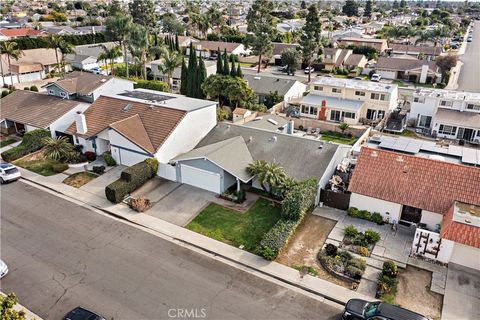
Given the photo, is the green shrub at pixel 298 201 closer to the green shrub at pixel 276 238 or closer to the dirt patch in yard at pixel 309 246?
the green shrub at pixel 276 238

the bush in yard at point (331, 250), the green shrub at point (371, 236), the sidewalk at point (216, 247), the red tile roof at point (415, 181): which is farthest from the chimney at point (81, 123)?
the green shrub at point (371, 236)

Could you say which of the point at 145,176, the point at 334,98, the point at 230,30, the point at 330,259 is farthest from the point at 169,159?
the point at 230,30

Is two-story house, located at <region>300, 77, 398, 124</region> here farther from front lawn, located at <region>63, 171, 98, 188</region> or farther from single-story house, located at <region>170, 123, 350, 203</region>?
front lawn, located at <region>63, 171, 98, 188</region>

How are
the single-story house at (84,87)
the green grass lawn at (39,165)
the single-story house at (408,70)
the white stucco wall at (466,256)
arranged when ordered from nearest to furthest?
the white stucco wall at (466,256)
the green grass lawn at (39,165)
the single-story house at (84,87)
the single-story house at (408,70)

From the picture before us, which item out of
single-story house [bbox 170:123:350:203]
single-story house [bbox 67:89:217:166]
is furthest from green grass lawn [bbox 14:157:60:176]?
single-story house [bbox 170:123:350:203]

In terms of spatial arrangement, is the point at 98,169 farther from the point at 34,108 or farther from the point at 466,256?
the point at 466,256

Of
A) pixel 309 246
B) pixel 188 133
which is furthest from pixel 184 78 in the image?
pixel 309 246
